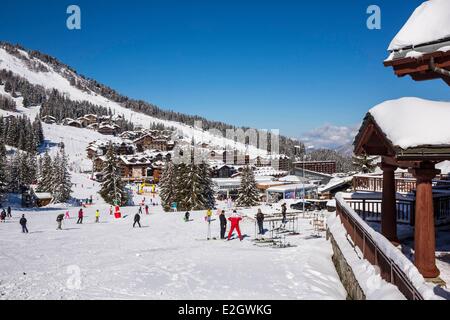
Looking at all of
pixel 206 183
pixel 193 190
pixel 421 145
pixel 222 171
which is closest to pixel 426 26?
pixel 421 145

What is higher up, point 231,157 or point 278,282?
point 231,157

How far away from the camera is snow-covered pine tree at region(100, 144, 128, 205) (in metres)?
54.4

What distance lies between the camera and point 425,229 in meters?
6.70

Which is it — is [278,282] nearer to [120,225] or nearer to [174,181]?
[120,225]

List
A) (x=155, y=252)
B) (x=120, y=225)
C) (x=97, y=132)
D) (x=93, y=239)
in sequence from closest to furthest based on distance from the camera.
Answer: (x=155, y=252) → (x=93, y=239) → (x=120, y=225) → (x=97, y=132)

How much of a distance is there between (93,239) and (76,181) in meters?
67.0

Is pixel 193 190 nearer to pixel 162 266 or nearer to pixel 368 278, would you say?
pixel 162 266

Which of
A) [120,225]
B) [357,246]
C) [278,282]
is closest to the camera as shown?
[357,246]

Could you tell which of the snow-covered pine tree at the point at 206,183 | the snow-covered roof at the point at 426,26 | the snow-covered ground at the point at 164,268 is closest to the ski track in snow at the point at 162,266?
the snow-covered ground at the point at 164,268

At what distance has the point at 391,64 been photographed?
7660 millimetres

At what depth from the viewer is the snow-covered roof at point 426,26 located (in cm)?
704

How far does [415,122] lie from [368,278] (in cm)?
304
